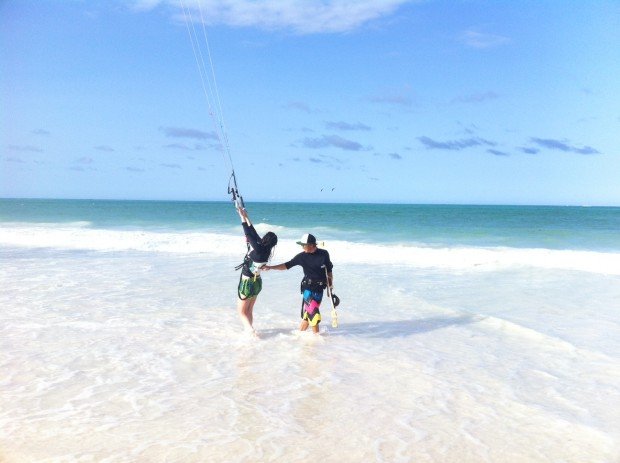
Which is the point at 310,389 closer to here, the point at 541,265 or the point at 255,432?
the point at 255,432

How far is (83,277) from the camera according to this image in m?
12.1

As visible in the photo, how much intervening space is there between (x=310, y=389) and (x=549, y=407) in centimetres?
228

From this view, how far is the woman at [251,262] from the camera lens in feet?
22.5

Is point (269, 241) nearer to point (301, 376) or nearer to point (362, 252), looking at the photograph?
point (301, 376)

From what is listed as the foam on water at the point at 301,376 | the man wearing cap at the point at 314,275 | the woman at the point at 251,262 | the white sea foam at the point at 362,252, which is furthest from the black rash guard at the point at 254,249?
the white sea foam at the point at 362,252

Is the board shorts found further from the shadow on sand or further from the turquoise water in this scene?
the turquoise water

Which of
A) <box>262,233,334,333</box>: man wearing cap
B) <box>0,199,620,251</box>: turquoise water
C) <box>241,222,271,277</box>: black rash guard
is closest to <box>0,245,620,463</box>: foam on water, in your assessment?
<box>262,233,334,333</box>: man wearing cap

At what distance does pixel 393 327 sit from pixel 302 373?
2.70m

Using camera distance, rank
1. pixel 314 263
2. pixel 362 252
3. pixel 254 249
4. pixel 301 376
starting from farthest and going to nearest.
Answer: pixel 362 252 < pixel 314 263 < pixel 254 249 < pixel 301 376

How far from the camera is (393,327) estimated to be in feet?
27.0

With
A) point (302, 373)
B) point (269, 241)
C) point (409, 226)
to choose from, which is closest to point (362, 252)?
point (269, 241)

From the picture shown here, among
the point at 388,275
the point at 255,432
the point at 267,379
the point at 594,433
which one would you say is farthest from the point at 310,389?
the point at 388,275

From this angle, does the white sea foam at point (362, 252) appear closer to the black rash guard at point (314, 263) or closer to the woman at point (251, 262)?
the black rash guard at point (314, 263)

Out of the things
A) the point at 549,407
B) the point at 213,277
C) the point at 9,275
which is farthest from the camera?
the point at 213,277
